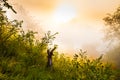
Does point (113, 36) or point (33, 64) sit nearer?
point (33, 64)

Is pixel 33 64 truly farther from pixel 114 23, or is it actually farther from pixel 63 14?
pixel 63 14

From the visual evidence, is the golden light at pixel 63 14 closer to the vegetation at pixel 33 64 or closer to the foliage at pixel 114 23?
the foliage at pixel 114 23

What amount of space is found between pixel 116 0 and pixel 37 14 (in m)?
4.19

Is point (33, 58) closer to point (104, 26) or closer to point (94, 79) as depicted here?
point (94, 79)

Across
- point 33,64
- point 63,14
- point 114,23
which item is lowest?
point 33,64

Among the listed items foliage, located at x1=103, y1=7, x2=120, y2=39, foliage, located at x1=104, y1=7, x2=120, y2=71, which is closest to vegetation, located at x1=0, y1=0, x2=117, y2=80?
foliage, located at x1=104, y1=7, x2=120, y2=71

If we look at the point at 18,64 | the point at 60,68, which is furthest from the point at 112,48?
the point at 18,64

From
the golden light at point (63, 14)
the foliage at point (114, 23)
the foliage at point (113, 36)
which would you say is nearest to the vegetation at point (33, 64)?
the foliage at point (113, 36)

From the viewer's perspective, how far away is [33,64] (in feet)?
24.1

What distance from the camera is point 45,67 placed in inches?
295

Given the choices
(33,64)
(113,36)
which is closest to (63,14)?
(113,36)

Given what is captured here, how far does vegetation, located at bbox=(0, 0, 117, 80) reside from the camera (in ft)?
21.8

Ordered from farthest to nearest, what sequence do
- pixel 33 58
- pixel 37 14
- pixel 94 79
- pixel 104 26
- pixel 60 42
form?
pixel 37 14
pixel 104 26
pixel 60 42
pixel 33 58
pixel 94 79

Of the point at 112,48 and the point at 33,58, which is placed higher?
the point at 112,48
